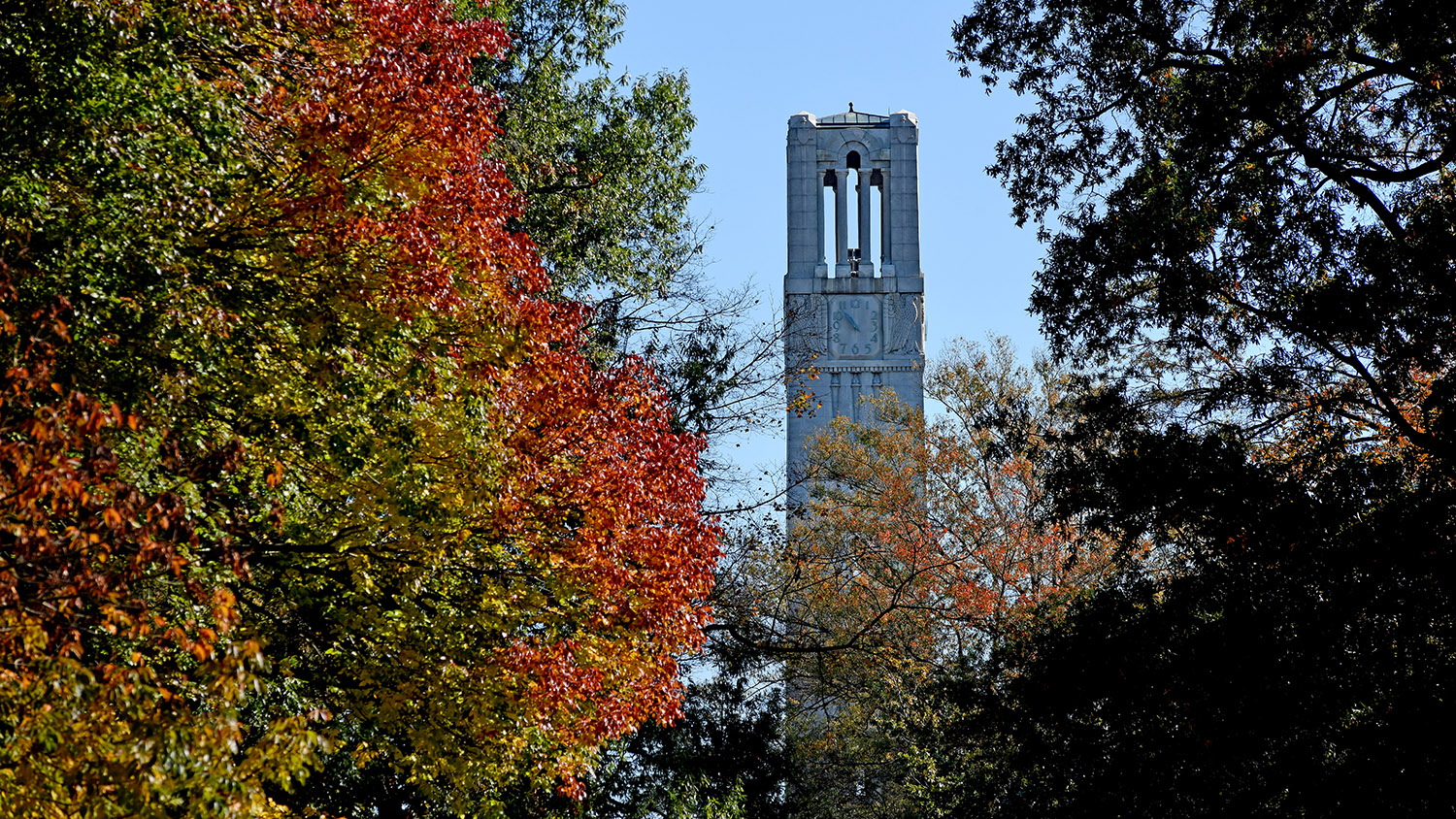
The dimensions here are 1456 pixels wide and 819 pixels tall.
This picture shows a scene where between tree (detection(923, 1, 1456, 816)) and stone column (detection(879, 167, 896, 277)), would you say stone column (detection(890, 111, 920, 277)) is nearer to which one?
stone column (detection(879, 167, 896, 277))

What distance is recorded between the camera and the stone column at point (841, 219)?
38031mm

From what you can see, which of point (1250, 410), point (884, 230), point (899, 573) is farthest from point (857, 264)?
point (1250, 410)

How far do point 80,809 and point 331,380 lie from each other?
3811 mm

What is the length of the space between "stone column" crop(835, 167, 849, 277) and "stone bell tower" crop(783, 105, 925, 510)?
28 millimetres

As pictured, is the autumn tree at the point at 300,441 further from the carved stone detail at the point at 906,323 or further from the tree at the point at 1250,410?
the carved stone detail at the point at 906,323

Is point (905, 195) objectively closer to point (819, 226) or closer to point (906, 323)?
point (819, 226)

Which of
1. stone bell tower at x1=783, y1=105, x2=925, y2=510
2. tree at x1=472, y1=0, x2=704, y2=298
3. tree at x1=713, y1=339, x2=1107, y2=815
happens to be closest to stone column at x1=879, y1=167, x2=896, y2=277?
stone bell tower at x1=783, y1=105, x2=925, y2=510

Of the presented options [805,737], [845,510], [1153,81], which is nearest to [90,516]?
[1153,81]

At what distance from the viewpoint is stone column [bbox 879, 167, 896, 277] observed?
124ft

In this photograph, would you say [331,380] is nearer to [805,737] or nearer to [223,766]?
[223,766]

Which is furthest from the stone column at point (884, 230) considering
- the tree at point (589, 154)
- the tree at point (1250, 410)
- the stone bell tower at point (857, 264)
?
the tree at point (1250, 410)

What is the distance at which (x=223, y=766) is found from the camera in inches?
225

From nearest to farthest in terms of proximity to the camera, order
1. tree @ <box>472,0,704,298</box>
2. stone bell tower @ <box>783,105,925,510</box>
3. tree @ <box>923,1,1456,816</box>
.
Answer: tree @ <box>923,1,1456,816</box> → tree @ <box>472,0,704,298</box> → stone bell tower @ <box>783,105,925,510</box>

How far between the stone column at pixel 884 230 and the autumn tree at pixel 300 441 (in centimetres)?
2496
